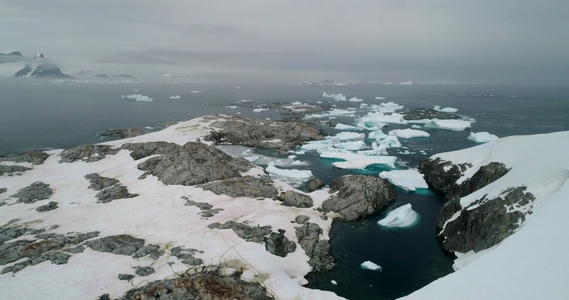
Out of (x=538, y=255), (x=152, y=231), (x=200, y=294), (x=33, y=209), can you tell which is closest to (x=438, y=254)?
(x=538, y=255)

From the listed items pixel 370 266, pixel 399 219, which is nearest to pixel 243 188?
pixel 399 219

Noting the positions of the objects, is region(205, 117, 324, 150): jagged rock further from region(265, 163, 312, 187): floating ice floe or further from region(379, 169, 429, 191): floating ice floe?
region(379, 169, 429, 191): floating ice floe

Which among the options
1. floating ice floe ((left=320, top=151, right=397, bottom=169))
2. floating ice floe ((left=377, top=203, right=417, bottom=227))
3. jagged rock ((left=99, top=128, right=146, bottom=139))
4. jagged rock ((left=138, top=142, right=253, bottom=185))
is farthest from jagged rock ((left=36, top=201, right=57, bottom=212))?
jagged rock ((left=99, top=128, right=146, bottom=139))

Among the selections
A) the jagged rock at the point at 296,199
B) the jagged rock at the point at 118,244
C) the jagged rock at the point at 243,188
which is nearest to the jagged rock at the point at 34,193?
the jagged rock at the point at 118,244

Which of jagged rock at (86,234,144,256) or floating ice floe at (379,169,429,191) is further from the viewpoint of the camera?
floating ice floe at (379,169,429,191)

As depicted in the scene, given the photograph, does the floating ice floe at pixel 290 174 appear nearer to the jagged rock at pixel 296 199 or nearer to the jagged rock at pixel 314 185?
the jagged rock at pixel 314 185

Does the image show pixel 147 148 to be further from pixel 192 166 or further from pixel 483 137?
pixel 483 137

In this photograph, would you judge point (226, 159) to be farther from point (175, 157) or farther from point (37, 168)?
point (37, 168)
